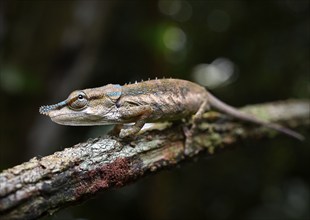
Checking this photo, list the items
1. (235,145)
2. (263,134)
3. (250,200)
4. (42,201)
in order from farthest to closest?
(250,200) < (263,134) < (235,145) < (42,201)

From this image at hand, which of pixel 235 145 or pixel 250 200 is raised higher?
pixel 235 145

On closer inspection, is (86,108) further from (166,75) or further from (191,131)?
(166,75)

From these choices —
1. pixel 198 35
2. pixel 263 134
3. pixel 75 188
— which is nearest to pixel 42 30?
pixel 198 35

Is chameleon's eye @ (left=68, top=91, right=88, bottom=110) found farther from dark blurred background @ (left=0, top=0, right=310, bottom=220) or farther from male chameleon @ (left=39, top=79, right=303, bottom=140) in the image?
dark blurred background @ (left=0, top=0, right=310, bottom=220)

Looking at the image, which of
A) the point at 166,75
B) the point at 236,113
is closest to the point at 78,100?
the point at 236,113

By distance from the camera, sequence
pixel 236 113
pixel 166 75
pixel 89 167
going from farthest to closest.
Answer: pixel 166 75, pixel 236 113, pixel 89 167

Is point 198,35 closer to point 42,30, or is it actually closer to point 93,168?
point 42,30

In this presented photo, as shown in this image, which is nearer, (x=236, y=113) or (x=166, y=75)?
(x=236, y=113)

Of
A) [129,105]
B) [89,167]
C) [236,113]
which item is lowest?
[236,113]
